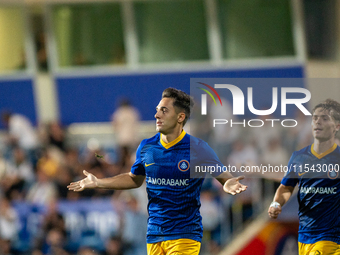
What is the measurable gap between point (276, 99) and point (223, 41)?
8.99m

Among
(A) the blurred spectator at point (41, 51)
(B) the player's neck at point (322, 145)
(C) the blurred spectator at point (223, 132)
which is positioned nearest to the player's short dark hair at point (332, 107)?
(B) the player's neck at point (322, 145)

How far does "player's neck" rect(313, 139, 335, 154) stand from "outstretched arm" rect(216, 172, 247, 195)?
1.04 meters

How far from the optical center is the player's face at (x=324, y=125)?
5727 millimetres

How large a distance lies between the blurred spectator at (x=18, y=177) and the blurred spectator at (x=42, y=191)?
25cm

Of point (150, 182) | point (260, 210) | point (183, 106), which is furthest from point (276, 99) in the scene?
point (260, 210)

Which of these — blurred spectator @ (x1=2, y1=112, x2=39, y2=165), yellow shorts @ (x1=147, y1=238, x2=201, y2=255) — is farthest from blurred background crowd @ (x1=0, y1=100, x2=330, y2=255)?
yellow shorts @ (x1=147, y1=238, x2=201, y2=255)

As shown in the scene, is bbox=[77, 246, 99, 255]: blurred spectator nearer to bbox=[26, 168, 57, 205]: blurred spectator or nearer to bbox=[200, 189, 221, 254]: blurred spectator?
bbox=[26, 168, 57, 205]: blurred spectator

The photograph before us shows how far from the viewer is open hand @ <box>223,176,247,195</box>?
16.8 feet

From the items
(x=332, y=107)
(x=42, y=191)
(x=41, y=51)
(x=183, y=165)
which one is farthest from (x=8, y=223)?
(x=332, y=107)

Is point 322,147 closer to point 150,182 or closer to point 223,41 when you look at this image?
point 150,182

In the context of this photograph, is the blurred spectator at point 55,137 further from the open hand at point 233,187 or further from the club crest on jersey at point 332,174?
the club crest on jersey at point 332,174

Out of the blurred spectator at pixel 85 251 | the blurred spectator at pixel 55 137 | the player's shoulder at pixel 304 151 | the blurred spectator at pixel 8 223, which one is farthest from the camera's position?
the blurred spectator at pixel 55 137

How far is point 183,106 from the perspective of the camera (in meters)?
5.70

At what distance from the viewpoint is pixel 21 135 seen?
14055mm
